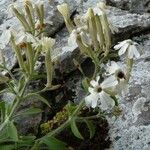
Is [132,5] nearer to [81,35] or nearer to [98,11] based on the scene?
[98,11]

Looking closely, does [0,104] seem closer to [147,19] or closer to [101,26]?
[101,26]

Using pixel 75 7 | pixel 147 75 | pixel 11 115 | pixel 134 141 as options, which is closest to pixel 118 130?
pixel 134 141

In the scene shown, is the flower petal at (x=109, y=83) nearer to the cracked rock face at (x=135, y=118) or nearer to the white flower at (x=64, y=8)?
the white flower at (x=64, y=8)

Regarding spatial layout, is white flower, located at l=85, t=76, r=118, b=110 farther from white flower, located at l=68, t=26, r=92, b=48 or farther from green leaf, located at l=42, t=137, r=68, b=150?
green leaf, located at l=42, t=137, r=68, b=150

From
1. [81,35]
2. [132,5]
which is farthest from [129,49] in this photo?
[132,5]

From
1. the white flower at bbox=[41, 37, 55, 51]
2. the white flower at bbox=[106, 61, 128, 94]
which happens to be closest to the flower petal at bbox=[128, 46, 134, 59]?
the white flower at bbox=[106, 61, 128, 94]

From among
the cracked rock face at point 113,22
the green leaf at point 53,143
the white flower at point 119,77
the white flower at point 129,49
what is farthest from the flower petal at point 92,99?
the cracked rock face at point 113,22
